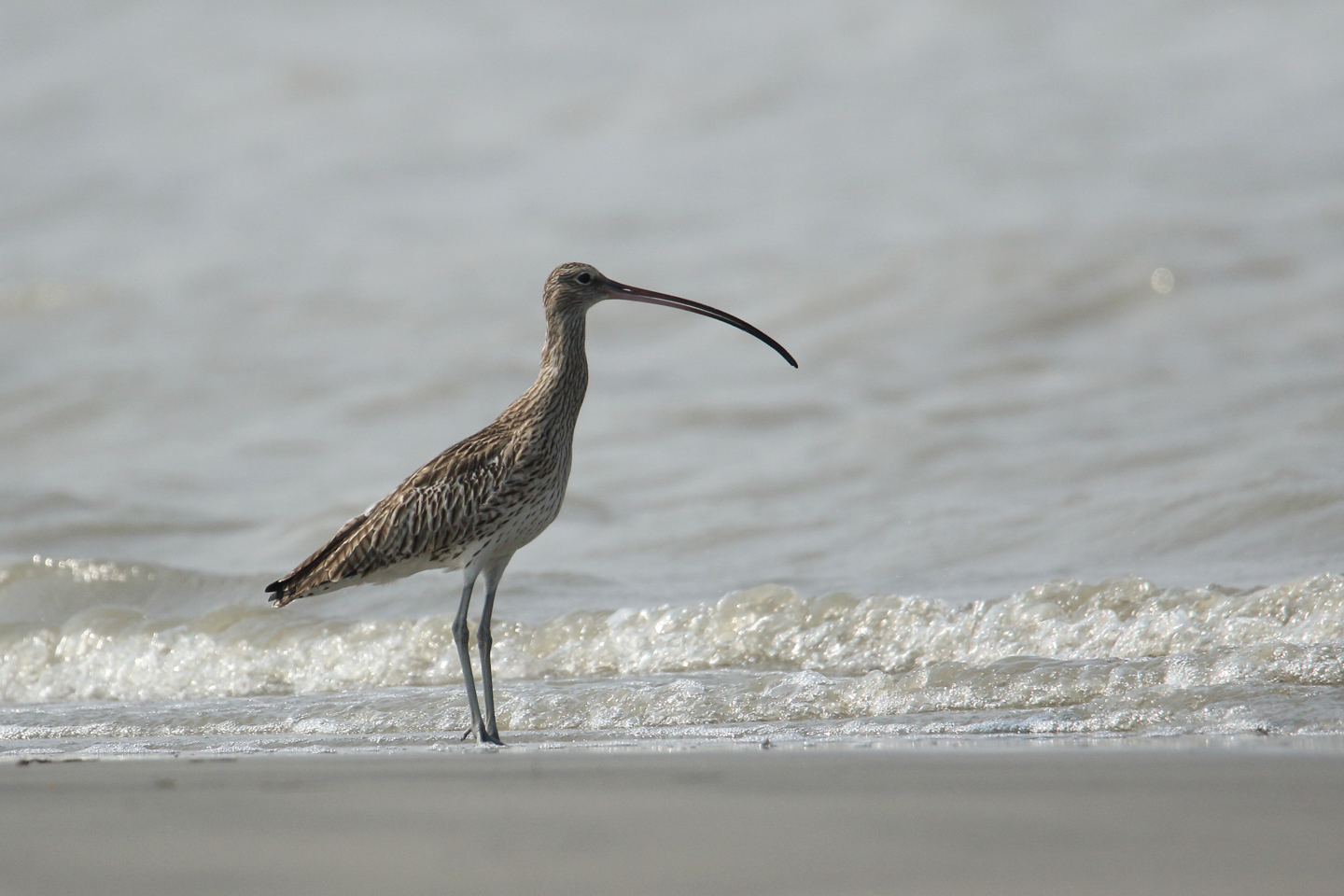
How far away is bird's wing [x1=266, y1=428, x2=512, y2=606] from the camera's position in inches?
253

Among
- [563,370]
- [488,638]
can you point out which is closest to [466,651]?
[488,638]

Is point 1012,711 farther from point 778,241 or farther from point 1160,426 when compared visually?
point 778,241

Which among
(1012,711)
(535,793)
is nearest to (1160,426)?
(1012,711)

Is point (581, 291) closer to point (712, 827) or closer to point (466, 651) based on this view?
point (466, 651)

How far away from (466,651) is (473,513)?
0.60m

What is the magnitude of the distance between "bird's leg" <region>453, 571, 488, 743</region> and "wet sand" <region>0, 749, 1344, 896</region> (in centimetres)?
139

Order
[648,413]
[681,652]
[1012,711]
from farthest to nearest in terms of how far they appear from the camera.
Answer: [648,413]
[681,652]
[1012,711]

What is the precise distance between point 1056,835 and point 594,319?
13.6 m

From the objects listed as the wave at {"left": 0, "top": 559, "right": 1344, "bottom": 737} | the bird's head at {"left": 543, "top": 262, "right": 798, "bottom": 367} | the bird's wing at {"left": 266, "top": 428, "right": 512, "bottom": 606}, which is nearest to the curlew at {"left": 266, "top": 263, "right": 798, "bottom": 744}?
the bird's wing at {"left": 266, "top": 428, "right": 512, "bottom": 606}

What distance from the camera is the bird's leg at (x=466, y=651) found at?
6.07 meters

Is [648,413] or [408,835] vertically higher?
[648,413]

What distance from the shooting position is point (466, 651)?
6.54 m

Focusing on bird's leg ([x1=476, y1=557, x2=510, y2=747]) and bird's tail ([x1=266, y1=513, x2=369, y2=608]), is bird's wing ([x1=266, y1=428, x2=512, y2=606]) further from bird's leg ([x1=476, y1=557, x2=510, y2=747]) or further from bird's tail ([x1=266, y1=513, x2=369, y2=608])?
bird's leg ([x1=476, y1=557, x2=510, y2=747])

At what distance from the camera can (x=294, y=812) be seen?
3.72 metres
